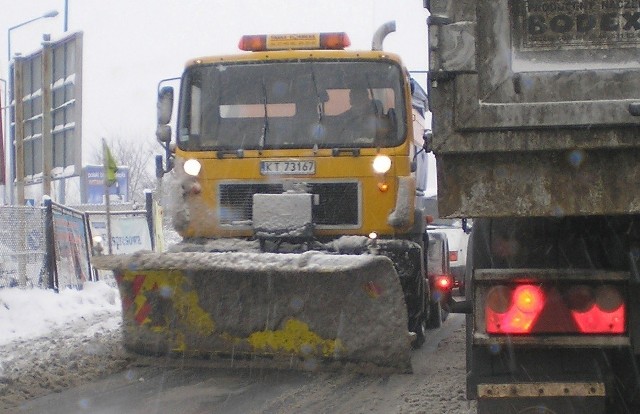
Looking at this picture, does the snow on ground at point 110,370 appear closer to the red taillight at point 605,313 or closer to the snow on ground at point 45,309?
the snow on ground at point 45,309

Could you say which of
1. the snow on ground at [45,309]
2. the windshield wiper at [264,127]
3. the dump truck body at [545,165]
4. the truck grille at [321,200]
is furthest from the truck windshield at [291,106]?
the dump truck body at [545,165]

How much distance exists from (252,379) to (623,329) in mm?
4887

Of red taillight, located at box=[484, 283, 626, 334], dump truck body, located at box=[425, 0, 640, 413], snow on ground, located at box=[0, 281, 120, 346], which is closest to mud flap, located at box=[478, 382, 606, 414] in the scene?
dump truck body, located at box=[425, 0, 640, 413]

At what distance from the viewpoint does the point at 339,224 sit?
897cm

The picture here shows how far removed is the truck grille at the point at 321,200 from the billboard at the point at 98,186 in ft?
156

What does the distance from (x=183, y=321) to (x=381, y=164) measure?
2.20m

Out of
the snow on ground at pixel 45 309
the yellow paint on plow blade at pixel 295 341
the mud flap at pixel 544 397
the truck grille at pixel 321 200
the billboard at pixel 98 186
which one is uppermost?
the billboard at pixel 98 186

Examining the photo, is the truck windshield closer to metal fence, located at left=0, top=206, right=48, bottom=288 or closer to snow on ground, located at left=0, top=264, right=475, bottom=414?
snow on ground, located at left=0, top=264, right=475, bottom=414

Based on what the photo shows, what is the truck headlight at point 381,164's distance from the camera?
890 centimetres

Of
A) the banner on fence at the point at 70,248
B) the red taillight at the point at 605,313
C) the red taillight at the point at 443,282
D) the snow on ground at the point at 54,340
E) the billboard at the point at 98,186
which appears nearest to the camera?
the red taillight at the point at 605,313

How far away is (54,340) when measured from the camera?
10.4 m

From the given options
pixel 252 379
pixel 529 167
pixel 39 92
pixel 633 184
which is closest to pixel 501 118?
pixel 529 167

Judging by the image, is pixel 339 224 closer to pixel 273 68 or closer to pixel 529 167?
pixel 273 68

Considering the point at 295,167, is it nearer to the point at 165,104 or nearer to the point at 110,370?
the point at 165,104
